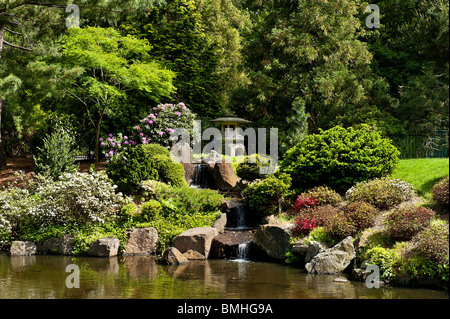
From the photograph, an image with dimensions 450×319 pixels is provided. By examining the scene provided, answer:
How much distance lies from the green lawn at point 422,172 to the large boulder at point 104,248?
8.37 m

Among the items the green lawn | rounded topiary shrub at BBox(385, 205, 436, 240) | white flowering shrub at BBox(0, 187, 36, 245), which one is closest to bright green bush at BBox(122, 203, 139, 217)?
white flowering shrub at BBox(0, 187, 36, 245)

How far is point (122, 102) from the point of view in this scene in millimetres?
22344

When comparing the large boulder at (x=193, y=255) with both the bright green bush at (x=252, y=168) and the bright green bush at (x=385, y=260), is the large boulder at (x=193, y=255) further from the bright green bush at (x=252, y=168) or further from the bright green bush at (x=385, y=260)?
the bright green bush at (x=252, y=168)

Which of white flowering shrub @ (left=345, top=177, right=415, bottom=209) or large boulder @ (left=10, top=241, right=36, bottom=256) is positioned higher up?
white flowering shrub @ (left=345, top=177, right=415, bottom=209)

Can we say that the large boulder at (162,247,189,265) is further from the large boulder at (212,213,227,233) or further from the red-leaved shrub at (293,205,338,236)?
the red-leaved shrub at (293,205,338,236)

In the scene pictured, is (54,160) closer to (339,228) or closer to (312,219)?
(312,219)

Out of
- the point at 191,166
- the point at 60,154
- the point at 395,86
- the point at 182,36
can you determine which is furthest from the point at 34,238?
the point at 395,86

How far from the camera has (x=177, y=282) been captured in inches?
359

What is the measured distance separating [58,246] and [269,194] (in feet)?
20.8

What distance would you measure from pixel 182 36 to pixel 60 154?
38.4 feet

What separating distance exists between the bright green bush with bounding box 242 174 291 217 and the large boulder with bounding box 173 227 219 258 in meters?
2.43

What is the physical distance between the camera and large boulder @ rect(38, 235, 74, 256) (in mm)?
12922

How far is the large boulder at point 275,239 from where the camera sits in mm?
11664

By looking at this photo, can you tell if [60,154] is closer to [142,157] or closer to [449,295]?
[142,157]
